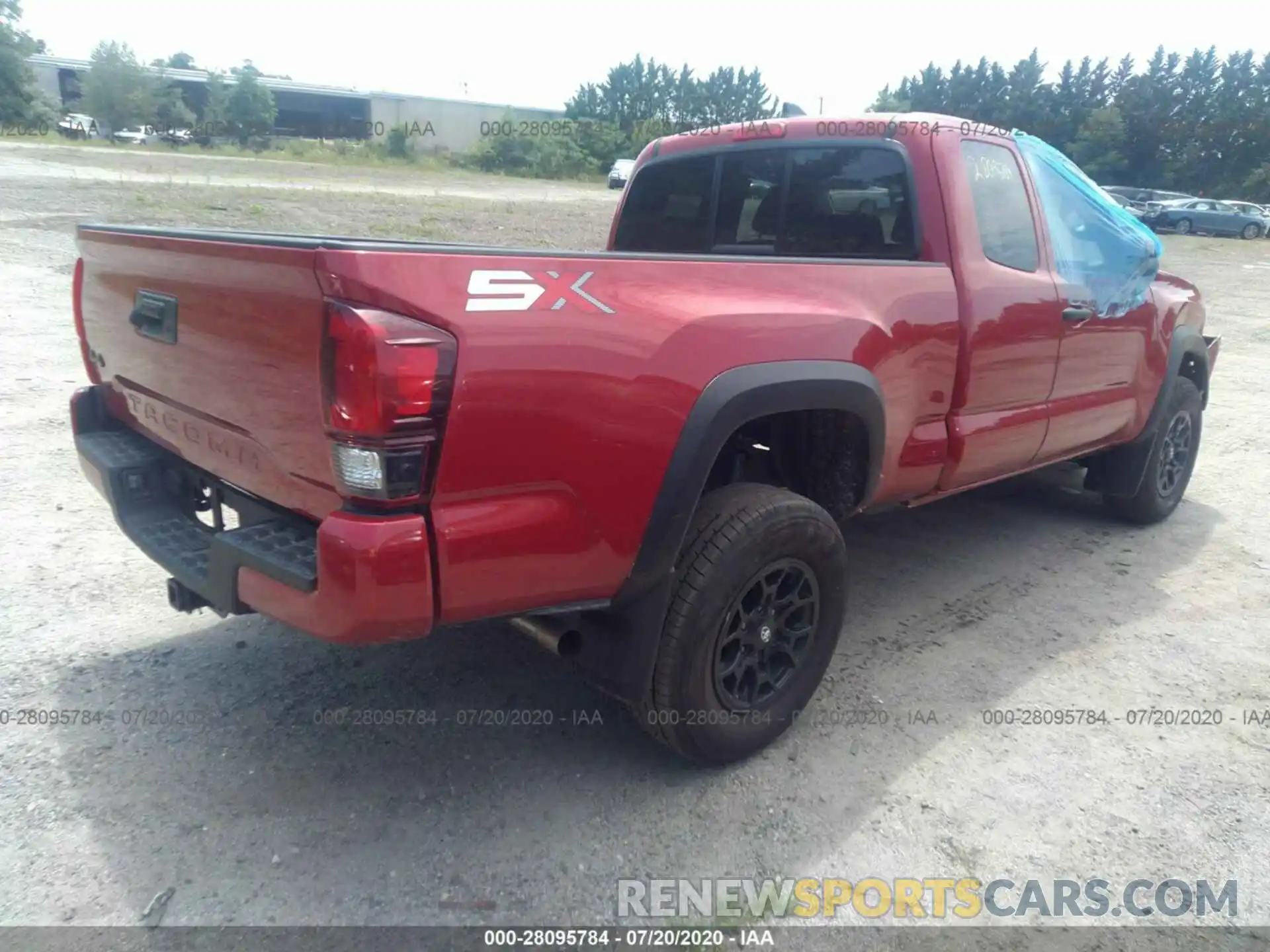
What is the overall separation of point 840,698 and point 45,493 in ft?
13.2

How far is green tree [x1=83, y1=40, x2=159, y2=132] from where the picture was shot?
160ft

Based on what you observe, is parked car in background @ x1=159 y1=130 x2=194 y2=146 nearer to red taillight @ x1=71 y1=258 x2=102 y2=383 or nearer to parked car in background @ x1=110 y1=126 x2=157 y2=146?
parked car in background @ x1=110 y1=126 x2=157 y2=146

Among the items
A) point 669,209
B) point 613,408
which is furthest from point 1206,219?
point 613,408

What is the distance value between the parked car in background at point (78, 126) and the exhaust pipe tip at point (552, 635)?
151 ft

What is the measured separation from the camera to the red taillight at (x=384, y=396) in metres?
1.93

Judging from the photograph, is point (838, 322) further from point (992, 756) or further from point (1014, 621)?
point (1014, 621)

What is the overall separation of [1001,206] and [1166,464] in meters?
2.24

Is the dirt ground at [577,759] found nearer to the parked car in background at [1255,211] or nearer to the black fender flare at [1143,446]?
the black fender flare at [1143,446]

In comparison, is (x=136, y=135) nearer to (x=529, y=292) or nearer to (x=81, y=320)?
(x=81, y=320)

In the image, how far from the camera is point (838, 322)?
2.88 metres

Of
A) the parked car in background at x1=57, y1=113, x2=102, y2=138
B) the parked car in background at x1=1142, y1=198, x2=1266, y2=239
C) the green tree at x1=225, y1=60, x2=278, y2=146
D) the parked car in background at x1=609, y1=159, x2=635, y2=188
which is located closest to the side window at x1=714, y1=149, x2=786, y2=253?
the parked car in background at x1=609, y1=159, x2=635, y2=188

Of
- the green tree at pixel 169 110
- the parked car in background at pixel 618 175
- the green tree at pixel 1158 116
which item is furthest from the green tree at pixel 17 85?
the green tree at pixel 1158 116

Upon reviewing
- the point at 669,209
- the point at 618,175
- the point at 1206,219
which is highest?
the point at 1206,219

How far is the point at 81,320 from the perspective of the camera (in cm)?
321
